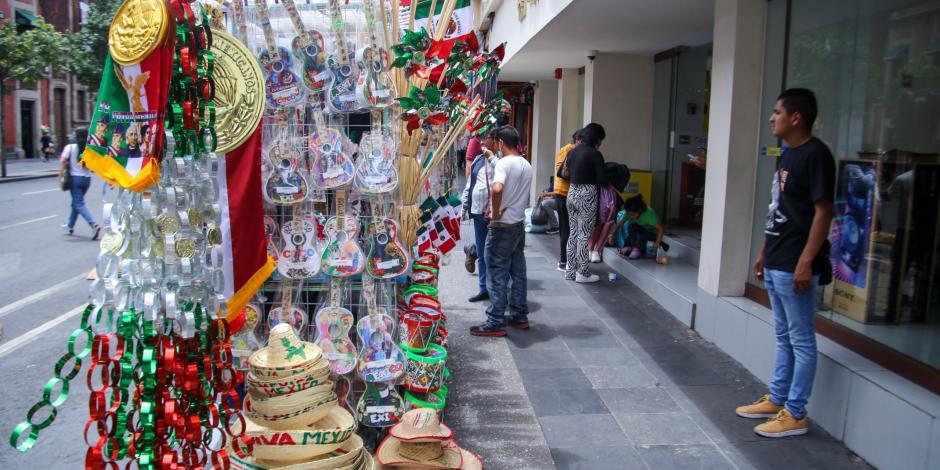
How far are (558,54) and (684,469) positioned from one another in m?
8.44

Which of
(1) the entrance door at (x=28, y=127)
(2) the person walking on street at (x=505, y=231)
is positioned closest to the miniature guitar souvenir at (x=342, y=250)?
(2) the person walking on street at (x=505, y=231)

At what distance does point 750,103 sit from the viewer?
18.5ft

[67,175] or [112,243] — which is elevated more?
[112,243]

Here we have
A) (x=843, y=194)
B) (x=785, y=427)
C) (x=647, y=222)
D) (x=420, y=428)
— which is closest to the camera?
(x=420, y=428)

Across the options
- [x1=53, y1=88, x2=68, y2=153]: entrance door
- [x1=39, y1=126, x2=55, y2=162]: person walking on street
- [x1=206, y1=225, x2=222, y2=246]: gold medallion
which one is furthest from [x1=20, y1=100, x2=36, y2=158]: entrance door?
[x1=206, y1=225, x2=222, y2=246]: gold medallion

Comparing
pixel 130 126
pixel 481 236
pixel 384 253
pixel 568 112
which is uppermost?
pixel 568 112

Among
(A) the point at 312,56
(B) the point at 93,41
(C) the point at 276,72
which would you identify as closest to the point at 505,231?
(A) the point at 312,56

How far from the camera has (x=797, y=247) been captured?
4020 millimetres

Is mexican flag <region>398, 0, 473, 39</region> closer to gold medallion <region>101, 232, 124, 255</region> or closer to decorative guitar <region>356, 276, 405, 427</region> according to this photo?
decorative guitar <region>356, 276, 405, 427</region>

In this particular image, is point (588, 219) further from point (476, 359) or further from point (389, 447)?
point (389, 447)

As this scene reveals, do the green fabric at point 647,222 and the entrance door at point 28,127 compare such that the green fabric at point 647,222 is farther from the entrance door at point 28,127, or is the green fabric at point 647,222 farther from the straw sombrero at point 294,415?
the entrance door at point 28,127

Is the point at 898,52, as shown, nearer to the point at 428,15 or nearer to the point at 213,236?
the point at 428,15

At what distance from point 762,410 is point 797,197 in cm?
137

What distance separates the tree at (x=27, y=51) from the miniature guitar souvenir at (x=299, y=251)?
2048 centimetres
